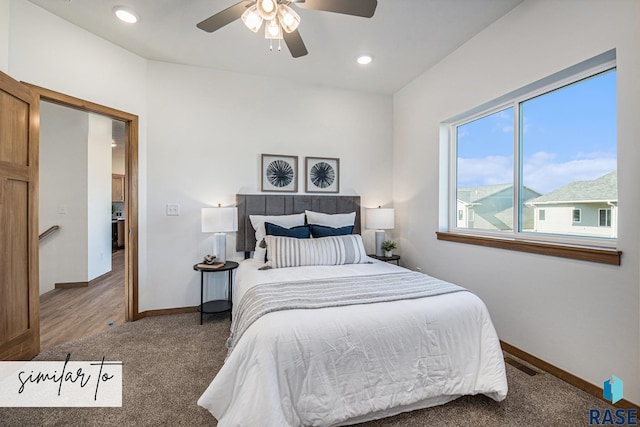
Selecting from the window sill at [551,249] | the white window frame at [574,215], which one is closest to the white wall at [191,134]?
the window sill at [551,249]

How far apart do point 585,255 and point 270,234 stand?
256 centimetres

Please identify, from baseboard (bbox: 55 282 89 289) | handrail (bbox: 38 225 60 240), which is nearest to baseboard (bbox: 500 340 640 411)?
baseboard (bbox: 55 282 89 289)

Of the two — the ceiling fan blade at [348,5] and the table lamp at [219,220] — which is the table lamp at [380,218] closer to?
the table lamp at [219,220]

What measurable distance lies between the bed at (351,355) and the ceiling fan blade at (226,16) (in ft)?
6.09

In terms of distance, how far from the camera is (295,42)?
7.13 feet

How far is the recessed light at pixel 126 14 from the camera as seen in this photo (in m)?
2.37

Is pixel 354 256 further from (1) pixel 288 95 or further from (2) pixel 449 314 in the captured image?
(1) pixel 288 95

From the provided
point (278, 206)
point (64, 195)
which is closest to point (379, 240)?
point (278, 206)

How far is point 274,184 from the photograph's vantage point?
3.60 meters

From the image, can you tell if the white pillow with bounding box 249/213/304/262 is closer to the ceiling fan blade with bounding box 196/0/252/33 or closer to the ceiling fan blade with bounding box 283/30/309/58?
the ceiling fan blade with bounding box 283/30/309/58

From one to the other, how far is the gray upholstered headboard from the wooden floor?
1.57m

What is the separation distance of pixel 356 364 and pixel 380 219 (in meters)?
2.28

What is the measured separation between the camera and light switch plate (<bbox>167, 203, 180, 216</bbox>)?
3.28 metres

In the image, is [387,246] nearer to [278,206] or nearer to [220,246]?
[278,206]
